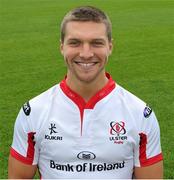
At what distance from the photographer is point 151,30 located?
15.4 m

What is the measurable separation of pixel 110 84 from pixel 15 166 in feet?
2.32

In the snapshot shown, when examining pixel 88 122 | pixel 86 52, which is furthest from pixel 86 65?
pixel 88 122

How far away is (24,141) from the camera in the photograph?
2.57m

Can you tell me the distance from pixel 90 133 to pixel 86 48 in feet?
1.49

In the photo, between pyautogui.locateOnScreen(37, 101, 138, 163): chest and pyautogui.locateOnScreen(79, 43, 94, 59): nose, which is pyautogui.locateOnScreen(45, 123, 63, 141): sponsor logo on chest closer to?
pyautogui.locateOnScreen(37, 101, 138, 163): chest

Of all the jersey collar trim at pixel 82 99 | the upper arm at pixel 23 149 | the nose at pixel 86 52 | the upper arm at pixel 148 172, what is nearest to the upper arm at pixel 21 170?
the upper arm at pixel 23 149

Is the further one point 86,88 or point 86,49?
point 86,88

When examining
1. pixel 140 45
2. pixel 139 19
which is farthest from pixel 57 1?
pixel 140 45

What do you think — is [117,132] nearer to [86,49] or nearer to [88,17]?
[86,49]

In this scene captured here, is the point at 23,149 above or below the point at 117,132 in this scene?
below

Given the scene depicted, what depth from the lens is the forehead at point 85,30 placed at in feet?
7.96

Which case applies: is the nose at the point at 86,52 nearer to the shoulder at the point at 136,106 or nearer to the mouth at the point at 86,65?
the mouth at the point at 86,65

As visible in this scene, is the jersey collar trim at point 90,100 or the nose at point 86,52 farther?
the jersey collar trim at point 90,100

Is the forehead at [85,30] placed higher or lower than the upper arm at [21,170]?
higher
